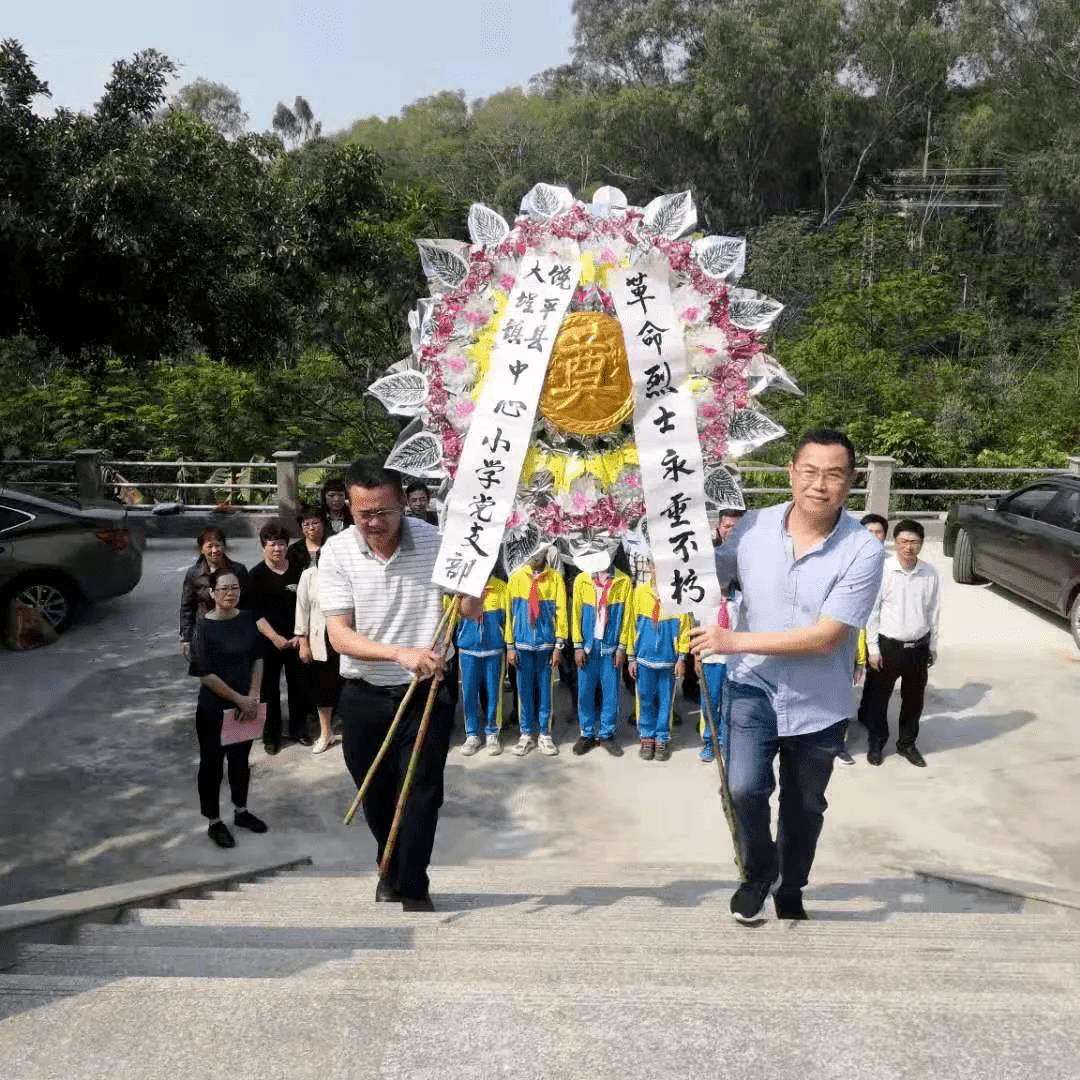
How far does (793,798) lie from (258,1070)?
6.38ft

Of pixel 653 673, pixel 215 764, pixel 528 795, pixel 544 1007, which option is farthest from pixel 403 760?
pixel 653 673

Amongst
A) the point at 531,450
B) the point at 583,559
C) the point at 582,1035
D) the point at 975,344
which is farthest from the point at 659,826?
Answer: the point at 975,344

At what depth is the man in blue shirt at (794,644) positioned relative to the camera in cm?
326

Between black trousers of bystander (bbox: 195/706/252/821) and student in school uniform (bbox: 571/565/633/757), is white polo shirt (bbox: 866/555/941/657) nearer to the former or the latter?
student in school uniform (bbox: 571/565/633/757)

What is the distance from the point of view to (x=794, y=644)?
3217 millimetres

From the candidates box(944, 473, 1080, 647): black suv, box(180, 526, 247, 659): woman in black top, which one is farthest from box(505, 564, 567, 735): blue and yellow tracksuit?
box(944, 473, 1080, 647): black suv

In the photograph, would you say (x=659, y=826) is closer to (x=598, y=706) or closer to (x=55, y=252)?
(x=598, y=706)

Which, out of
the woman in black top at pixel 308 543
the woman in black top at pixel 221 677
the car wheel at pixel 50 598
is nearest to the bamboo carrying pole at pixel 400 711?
the woman in black top at pixel 221 677

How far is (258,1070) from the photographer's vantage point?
7.15 feet

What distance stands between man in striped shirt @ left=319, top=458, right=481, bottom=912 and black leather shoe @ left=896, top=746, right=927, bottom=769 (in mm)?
3699

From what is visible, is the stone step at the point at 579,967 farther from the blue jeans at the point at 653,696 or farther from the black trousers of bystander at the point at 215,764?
the blue jeans at the point at 653,696

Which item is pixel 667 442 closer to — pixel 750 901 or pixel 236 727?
pixel 750 901

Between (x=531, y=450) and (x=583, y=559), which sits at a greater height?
(x=531, y=450)

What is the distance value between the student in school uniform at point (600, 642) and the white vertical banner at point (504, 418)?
8.38ft
